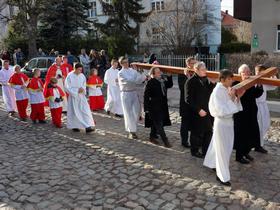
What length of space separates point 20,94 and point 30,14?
59.9ft

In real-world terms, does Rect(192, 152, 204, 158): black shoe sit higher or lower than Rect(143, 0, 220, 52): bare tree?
lower

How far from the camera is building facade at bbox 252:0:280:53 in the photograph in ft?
72.8

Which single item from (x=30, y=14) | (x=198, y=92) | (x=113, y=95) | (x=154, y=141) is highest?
(x=30, y=14)

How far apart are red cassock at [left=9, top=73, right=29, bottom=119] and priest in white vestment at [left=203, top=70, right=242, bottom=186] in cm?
733

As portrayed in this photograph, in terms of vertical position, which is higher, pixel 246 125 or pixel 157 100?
pixel 157 100

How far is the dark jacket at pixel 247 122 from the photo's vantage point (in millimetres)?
6832

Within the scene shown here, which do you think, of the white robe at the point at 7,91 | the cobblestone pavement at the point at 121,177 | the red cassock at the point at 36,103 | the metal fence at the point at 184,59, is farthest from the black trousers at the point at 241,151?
the metal fence at the point at 184,59

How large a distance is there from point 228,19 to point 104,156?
181 feet

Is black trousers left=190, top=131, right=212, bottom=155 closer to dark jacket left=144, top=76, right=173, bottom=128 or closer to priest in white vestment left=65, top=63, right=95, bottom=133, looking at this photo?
dark jacket left=144, top=76, right=173, bottom=128

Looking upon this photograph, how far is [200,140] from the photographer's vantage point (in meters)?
7.50

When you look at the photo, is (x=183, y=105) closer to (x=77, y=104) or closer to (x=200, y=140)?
(x=200, y=140)

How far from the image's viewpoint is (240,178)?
6266 mm

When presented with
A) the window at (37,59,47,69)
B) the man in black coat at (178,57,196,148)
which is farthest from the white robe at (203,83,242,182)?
the window at (37,59,47,69)

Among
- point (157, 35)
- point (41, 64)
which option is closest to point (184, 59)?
point (41, 64)
